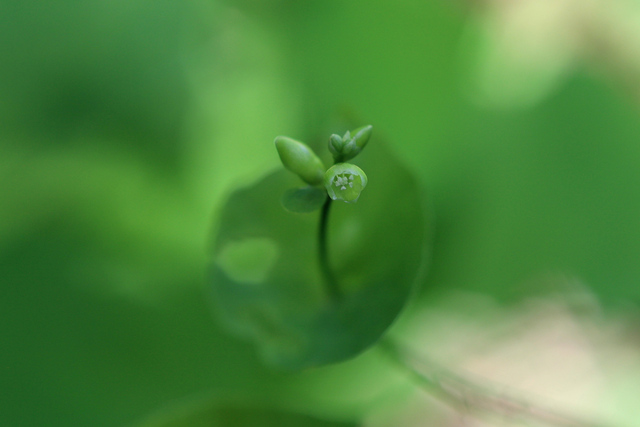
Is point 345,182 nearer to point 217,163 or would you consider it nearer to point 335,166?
point 335,166

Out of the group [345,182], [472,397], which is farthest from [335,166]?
[472,397]

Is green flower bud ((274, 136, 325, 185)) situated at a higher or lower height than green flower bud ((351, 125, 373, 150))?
lower

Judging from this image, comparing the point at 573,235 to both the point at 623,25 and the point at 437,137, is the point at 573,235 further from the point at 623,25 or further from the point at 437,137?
the point at 623,25

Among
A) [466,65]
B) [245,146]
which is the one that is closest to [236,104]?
[245,146]

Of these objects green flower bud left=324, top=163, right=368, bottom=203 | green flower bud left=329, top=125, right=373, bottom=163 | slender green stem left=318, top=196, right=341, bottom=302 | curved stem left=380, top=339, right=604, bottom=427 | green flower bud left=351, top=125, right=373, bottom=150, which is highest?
curved stem left=380, top=339, right=604, bottom=427

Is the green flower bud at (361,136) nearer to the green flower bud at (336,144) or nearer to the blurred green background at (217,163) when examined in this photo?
the green flower bud at (336,144)

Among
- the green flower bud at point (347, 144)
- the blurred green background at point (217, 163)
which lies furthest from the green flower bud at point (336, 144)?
the blurred green background at point (217, 163)

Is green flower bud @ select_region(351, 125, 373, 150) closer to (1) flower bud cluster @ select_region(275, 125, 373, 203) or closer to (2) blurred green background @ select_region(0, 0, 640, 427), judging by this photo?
(1) flower bud cluster @ select_region(275, 125, 373, 203)

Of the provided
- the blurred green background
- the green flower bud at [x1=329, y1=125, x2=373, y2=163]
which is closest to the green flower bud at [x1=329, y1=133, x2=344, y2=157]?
the green flower bud at [x1=329, y1=125, x2=373, y2=163]
